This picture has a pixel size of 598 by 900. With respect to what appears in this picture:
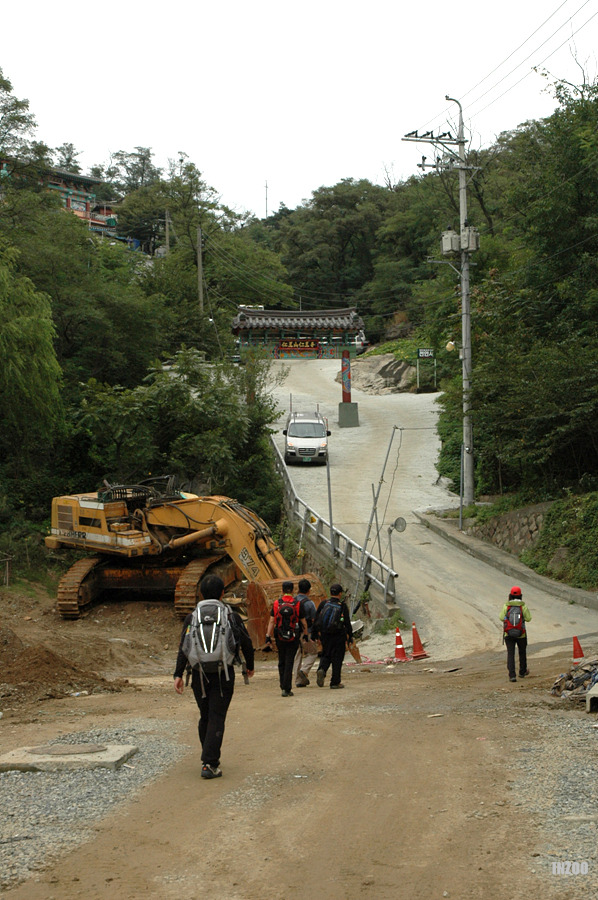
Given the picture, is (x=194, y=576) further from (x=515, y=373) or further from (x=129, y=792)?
(x=129, y=792)

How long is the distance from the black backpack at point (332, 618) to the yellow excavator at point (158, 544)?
5778 millimetres

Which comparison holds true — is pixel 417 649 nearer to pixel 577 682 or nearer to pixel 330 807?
pixel 577 682

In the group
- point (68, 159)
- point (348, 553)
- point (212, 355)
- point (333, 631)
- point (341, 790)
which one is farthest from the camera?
point (68, 159)

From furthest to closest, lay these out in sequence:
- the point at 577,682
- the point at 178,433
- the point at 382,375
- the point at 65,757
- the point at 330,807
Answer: the point at 382,375, the point at 178,433, the point at 577,682, the point at 65,757, the point at 330,807

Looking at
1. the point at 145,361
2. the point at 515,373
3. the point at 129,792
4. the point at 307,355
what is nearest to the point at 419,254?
the point at 307,355

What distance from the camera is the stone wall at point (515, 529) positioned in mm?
23531

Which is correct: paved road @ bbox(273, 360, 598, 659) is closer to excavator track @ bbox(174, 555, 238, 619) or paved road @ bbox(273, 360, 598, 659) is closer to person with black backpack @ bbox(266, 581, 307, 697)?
excavator track @ bbox(174, 555, 238, 619)

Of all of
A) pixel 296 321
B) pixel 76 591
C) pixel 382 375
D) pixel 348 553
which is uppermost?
pixel 296 321

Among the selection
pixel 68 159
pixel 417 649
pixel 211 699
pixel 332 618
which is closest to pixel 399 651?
pixel 417 649

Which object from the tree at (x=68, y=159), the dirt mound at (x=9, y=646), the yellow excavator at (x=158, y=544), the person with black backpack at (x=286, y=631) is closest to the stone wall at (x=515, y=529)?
the yellow excavator at (x=158, y=544)

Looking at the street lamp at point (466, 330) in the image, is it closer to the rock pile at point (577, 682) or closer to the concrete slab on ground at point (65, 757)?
the rock pile at point (577, 682)

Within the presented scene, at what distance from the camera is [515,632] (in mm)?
12438

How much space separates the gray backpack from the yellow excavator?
34.7 feet

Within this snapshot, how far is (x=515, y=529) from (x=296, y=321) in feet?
81.3
